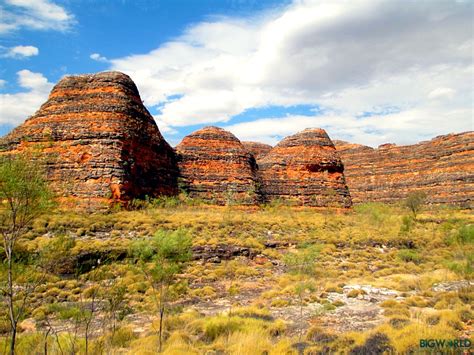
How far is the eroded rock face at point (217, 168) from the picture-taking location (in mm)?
35969

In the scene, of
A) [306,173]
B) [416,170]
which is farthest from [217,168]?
[416,170]

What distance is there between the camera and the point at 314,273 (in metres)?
17.3

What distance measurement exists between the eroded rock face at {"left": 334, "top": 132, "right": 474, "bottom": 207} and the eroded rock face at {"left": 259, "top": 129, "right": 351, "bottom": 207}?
1786cm

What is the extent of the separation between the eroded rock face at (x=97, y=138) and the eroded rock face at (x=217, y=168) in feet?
16.5

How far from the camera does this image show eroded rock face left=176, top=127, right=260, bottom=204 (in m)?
36.0

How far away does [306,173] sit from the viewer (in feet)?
134

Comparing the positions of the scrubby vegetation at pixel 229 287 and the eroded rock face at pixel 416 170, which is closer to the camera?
the scrubby vegetation at pixel 229 287

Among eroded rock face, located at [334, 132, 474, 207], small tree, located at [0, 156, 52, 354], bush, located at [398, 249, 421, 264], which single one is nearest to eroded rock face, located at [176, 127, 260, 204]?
bush, located at [398, 249, 421, 264]

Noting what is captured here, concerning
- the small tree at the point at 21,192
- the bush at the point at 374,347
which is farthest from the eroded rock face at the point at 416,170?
the small tree at the point at 21,192

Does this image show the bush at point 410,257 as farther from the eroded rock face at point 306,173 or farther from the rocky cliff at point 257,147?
the rocky cliff at point 257,147

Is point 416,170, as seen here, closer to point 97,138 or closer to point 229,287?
point 229,287

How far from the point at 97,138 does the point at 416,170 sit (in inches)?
1987

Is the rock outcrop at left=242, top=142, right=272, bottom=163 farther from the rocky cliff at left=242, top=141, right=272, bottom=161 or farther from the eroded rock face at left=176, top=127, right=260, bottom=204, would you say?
the eroded rock face at left=176, top=127, right=260, bottom=204

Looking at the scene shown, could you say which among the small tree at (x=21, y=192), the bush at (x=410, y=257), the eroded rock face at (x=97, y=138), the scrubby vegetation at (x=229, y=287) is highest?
the eroded rock face at (x=97, y=138)
